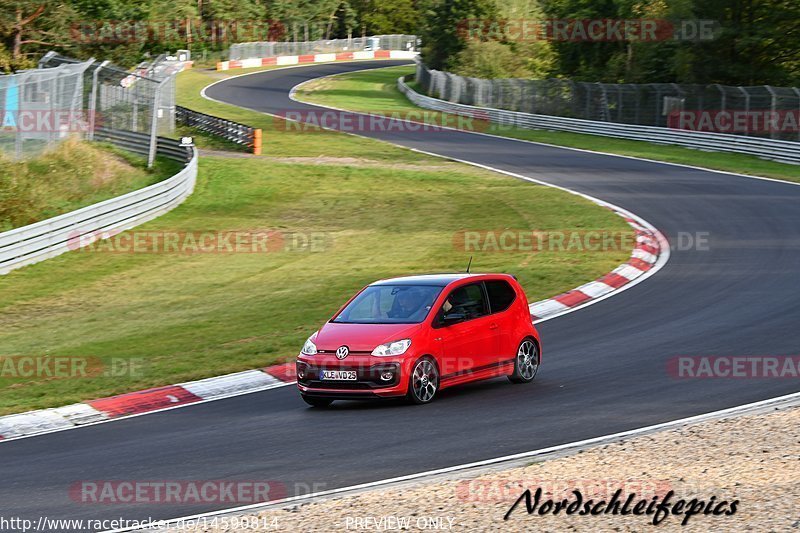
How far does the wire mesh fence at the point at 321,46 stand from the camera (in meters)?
103

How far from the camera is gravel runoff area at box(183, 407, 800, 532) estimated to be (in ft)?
24.6

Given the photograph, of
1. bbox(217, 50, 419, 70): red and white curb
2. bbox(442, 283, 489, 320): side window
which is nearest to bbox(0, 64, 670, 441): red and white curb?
bbox(442, 283, 489, 320): side window

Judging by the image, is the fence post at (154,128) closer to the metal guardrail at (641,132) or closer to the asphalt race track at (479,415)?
the asphalt race track at (479,415)

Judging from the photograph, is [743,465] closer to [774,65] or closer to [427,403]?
[427,403]

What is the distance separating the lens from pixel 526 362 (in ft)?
45.2

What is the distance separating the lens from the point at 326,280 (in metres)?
22.3

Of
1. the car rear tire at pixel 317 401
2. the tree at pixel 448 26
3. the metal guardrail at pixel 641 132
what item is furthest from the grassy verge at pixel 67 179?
the tree at pixel 448 26

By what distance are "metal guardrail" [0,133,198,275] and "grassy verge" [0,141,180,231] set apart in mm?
1144

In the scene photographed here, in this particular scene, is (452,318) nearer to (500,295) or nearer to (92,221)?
(500,295)

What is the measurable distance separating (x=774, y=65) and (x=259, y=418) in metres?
43.4

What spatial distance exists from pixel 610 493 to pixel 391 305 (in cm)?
561

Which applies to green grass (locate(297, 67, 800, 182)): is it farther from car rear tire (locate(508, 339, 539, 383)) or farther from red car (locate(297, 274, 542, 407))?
red car (locate(297, 274, 542, 407))

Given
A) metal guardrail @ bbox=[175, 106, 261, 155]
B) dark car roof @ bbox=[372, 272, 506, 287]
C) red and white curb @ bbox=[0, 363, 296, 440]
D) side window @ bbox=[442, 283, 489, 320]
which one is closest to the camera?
red and white curb @ bbox=[0, 363, 296, 440]

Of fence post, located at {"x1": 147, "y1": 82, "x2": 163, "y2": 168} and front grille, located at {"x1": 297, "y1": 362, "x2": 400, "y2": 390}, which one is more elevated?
fence post, located at {"x1": 147, "y1": 82, "x2": 163, "y2": 168}
